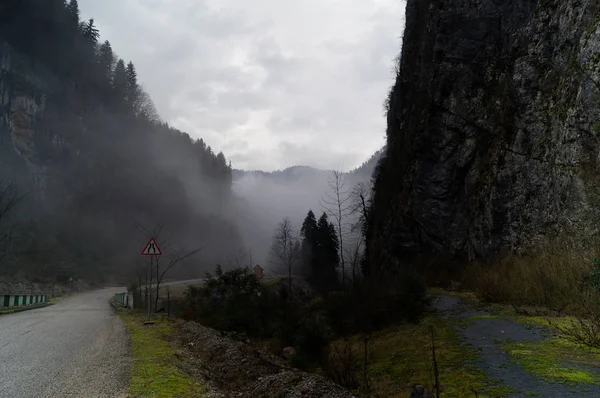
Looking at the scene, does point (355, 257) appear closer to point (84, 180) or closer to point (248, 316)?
point (248, 316)

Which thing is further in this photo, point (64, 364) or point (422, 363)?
point (422, 363)

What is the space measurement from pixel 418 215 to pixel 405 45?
22293 millimetres

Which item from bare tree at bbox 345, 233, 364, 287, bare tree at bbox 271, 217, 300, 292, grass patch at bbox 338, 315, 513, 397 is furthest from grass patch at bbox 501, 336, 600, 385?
bare tree at bbox 271, 217, 300, 292

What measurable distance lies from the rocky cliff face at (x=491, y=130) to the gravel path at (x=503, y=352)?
3.68m

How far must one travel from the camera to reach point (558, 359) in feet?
20.5

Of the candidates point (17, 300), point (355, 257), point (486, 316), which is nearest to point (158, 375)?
point (486, 316)

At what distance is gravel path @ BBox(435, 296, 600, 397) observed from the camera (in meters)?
5.00

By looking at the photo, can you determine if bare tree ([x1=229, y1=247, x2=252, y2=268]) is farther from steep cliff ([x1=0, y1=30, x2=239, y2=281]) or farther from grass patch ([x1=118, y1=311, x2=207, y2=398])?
grass patch ([x1=118, y1=311, x2=207, y2=398])

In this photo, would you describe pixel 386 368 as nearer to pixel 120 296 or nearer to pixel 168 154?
pixel 120 296

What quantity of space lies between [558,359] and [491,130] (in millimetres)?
21430

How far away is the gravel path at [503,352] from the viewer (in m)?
5.00

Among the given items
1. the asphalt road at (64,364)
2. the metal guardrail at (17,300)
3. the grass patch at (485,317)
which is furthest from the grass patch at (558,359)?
the metal guardrail at (17,300)

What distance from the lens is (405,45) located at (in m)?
44.9

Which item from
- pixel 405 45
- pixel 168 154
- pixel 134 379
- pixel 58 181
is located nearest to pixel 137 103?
pixel 168 154
